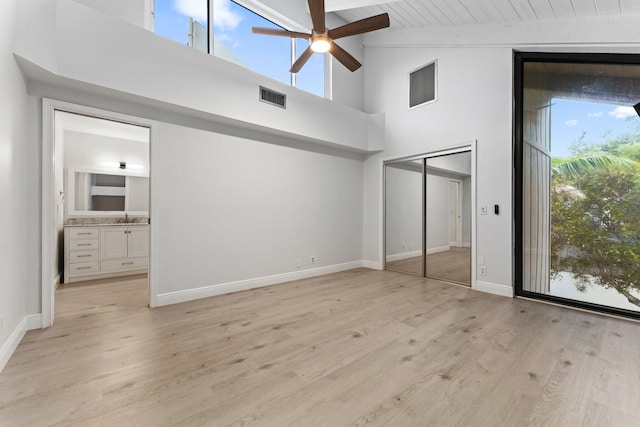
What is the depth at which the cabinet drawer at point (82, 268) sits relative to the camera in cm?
455

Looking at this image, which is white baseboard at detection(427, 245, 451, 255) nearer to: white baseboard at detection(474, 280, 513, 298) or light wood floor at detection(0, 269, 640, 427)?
white baseboard at detection(474, 280, 513, 298)

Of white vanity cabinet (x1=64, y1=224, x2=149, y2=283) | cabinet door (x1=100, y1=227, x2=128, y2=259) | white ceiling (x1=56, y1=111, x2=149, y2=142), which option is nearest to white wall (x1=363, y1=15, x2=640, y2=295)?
white ceiling (x1=56, y1=111, x2=149, y2=142)

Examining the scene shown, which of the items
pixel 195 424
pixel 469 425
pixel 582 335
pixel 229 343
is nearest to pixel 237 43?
pixel 229 343

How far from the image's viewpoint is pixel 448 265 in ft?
15.6

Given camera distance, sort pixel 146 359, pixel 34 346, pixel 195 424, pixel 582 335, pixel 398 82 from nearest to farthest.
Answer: pixel 195 424, pixel 146 359, pixel 34 346, pixel 582 335, pixel 398 82

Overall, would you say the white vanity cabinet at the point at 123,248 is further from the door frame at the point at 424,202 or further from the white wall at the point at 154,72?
the door frame at the point at 424,202

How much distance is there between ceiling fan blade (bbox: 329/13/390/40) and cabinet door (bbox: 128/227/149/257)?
4.75 m

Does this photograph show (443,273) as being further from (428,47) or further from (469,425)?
(428,47)

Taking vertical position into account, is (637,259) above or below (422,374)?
above

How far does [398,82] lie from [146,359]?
5644mm

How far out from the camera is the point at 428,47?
4855 mm

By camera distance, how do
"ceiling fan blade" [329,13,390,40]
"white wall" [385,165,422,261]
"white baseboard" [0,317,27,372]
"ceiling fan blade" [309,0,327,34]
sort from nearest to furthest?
"white baseboard" [0,317,27,372], "ceiling fan blade" [309,0,327,34], "ceiling fan blade" [329,13,390,40], "white wall" [385,165,422,261]

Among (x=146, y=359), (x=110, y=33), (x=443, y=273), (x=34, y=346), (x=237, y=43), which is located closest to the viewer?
(x=146, y=359)

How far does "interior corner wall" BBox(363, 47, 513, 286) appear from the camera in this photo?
12.8 feet
